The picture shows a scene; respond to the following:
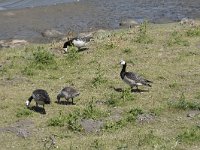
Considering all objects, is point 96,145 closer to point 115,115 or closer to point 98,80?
→ point 115,115

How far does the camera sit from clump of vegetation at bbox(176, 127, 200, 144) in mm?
10977

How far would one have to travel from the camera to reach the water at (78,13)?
2491 cm

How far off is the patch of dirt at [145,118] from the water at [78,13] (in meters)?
11.4

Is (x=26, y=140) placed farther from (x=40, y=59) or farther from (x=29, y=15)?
(x=29, y=15)

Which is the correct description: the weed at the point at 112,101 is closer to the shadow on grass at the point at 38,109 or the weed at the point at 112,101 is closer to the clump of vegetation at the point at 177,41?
the shadow on grass at the point at 38,109

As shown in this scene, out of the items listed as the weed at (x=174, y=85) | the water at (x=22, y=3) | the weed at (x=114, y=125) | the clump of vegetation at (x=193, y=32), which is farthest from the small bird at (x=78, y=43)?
the water at (x=22, y=3)

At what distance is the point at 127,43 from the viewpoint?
59.3 ft

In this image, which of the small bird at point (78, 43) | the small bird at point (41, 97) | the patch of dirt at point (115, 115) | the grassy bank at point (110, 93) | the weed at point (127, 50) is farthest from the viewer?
the small bird at point (78, 43)

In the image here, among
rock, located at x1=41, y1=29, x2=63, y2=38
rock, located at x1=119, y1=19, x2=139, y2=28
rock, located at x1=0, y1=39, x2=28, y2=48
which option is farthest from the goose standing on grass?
rock, located at x1=119, y1=19, x2=139, y2=28

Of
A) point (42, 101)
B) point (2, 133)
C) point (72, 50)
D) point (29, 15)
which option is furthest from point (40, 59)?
point (29, 15)

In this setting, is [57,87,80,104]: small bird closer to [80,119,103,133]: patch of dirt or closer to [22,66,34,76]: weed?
[80,119,103,133]: patch of dirt

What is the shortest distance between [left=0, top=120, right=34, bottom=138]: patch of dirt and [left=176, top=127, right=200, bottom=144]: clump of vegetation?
2.94 m

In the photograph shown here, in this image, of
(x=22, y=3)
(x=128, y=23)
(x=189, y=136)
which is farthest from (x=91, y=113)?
(x=22, y=3)

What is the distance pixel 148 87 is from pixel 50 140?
3917 millimetres
